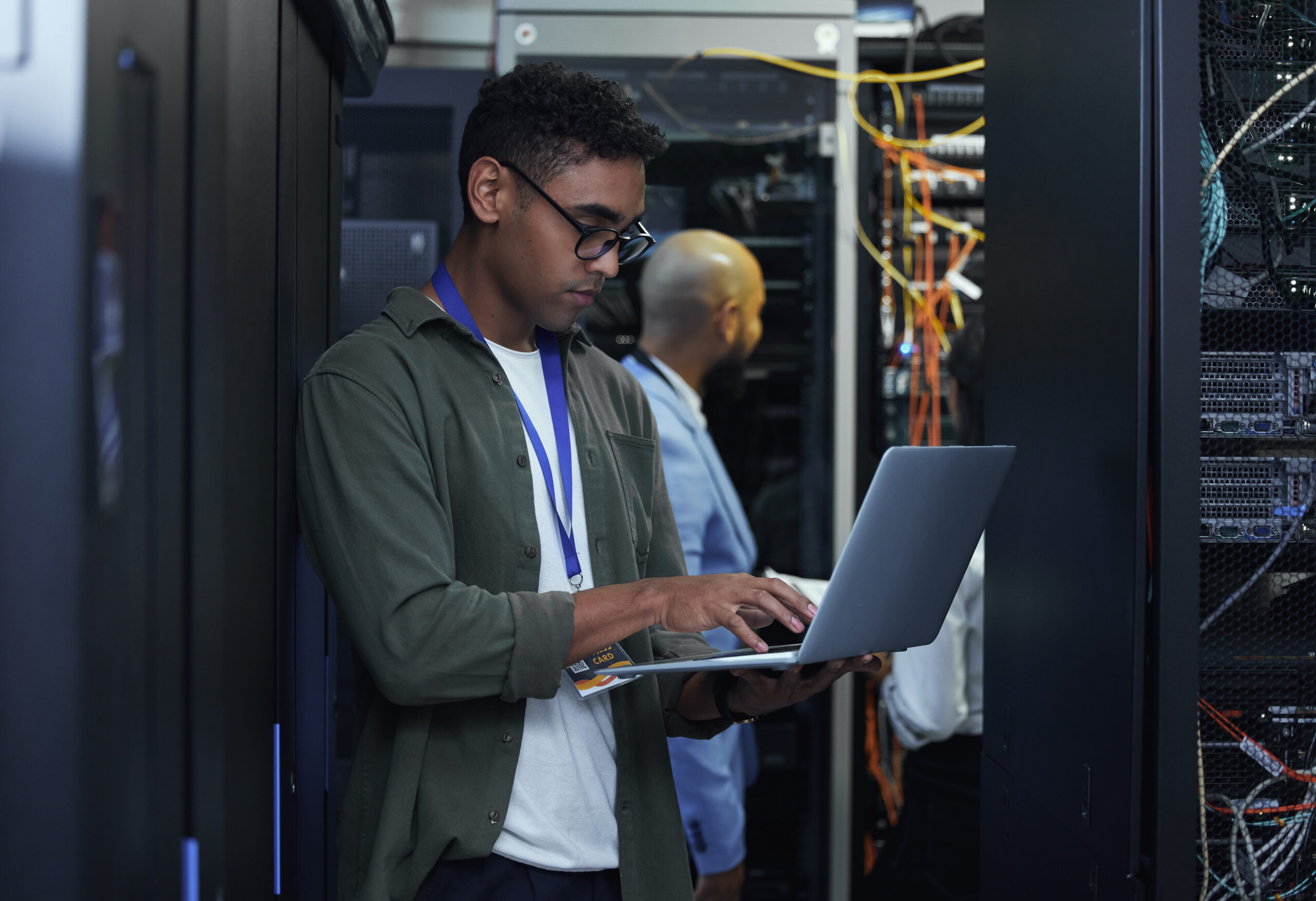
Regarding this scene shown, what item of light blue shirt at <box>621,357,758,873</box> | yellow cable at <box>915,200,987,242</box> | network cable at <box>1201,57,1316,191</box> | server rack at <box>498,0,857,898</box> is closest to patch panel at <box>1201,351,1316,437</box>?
network cable at <box>1201,57,1316,191</box>

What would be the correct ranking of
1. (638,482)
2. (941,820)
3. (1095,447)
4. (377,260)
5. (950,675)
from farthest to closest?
(377,260) < (941,820) < (950,675) < (638,482) < (1095,447)

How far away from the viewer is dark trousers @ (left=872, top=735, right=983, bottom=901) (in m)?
2.28

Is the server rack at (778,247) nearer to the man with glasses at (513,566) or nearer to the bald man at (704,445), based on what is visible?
the bald man at (704,445)

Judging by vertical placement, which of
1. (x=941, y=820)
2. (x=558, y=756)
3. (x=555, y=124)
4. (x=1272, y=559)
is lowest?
(x=941, y=820)

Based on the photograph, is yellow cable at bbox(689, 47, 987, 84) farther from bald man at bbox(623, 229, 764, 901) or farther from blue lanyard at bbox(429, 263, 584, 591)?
blue lanyard at bbox(429, 263, 584, 591)

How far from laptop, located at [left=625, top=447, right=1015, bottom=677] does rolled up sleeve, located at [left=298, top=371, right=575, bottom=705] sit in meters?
0.11

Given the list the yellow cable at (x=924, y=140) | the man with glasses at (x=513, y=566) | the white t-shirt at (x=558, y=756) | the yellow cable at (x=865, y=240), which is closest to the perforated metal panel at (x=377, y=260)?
the yellow cable at (x=865, y=240)

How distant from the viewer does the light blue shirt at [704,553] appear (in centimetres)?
207

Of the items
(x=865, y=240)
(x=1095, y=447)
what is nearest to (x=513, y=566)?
(x=1095, y=447)

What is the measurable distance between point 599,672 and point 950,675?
1.23m

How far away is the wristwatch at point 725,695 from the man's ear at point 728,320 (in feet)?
4.63

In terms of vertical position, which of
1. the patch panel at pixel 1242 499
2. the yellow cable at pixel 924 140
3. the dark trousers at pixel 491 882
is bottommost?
the dark trousers at pixel 491 882

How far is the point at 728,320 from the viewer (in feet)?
8.48

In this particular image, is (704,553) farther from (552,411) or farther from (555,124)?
(555,124)
